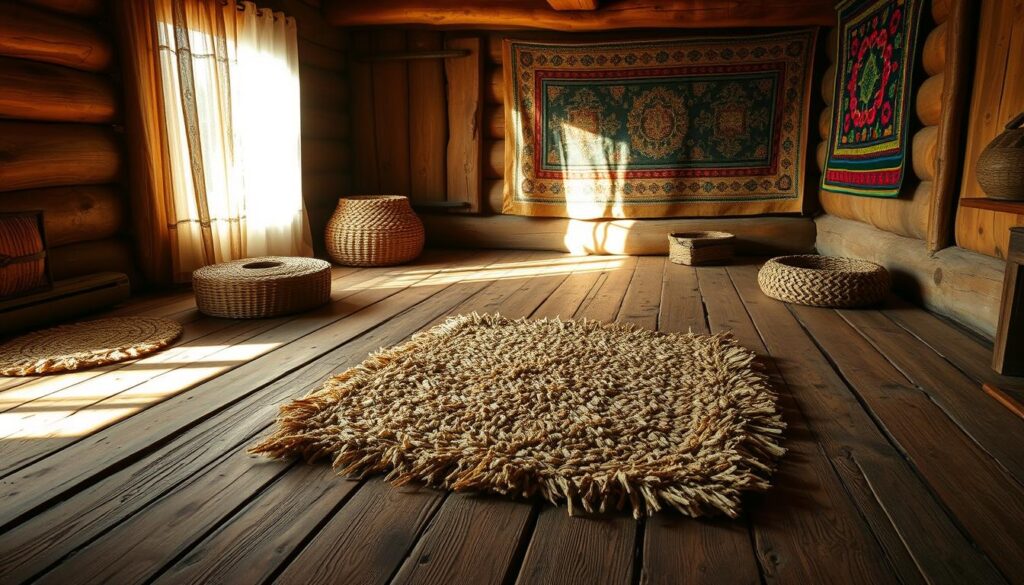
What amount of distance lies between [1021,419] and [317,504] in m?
1.72

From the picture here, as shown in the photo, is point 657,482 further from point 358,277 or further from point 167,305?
point 358,277

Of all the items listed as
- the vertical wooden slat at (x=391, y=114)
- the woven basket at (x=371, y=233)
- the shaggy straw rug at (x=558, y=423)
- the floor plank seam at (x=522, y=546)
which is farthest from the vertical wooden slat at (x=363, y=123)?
the floor plank seam at (x=522, y=546)

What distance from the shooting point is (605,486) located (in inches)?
49.6

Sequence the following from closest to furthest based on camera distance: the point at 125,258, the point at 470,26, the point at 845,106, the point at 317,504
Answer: the point at 317,504 → the point at 125,258 → the point at 845,106 → the point at 470,26

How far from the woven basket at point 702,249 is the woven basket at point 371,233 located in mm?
1715

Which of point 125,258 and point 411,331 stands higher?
point 125,258

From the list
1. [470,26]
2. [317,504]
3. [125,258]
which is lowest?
[317,504]

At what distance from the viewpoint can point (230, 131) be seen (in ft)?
11.5

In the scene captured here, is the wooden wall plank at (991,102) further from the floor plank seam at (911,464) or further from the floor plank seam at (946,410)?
the floor plank seam at (911,464)

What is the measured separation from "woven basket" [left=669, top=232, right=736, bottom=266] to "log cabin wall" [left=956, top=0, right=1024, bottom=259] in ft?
5.05

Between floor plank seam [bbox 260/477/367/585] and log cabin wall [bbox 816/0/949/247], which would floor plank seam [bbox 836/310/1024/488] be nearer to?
log cabin wall [bbox 816/0/949/247]

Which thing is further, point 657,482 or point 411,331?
point 411,331

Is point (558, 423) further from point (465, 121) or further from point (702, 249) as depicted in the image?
point (465, 121)

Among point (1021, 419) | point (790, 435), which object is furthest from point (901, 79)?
point (790, 435)
